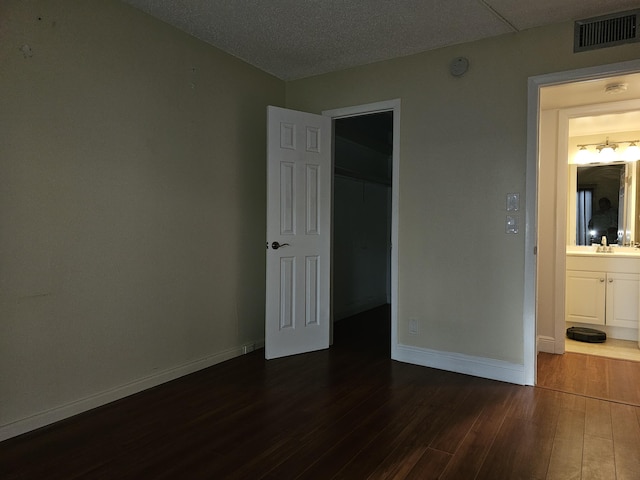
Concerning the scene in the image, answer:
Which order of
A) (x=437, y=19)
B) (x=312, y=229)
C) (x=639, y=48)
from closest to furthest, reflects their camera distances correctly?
1. (x=639, y=48)
2. (x=437, y=19)
3. (x=312, y=229)

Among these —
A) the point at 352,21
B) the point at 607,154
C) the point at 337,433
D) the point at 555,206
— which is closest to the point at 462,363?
the point at 337,433

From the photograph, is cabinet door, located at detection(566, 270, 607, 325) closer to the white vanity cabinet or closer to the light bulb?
the white vanity cabinet

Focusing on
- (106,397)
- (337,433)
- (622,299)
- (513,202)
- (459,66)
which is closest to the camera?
(337,433)

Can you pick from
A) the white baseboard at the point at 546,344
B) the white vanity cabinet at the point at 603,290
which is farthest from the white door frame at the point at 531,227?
the white vanity cabinet at the point at 603,290

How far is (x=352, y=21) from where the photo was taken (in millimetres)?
2941

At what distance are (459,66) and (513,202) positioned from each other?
1105mm

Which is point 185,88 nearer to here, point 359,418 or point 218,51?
point 218,51

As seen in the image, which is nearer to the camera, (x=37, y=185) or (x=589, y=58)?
(x=37, y=185)

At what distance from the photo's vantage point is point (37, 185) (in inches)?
91.1

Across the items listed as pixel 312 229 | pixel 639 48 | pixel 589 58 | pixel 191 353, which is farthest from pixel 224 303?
pixel 639 48

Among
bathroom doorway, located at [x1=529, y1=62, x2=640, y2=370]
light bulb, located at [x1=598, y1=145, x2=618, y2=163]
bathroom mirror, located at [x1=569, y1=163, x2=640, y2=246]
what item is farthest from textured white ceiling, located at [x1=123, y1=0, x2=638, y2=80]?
bathroom mirror, located at [x1=569, y1=163, x2=640, y2=246]

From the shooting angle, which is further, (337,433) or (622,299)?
(622,299)

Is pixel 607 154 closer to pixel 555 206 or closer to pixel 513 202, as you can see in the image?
pixel 555 206

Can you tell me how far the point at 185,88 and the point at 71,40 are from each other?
0.83 metres
